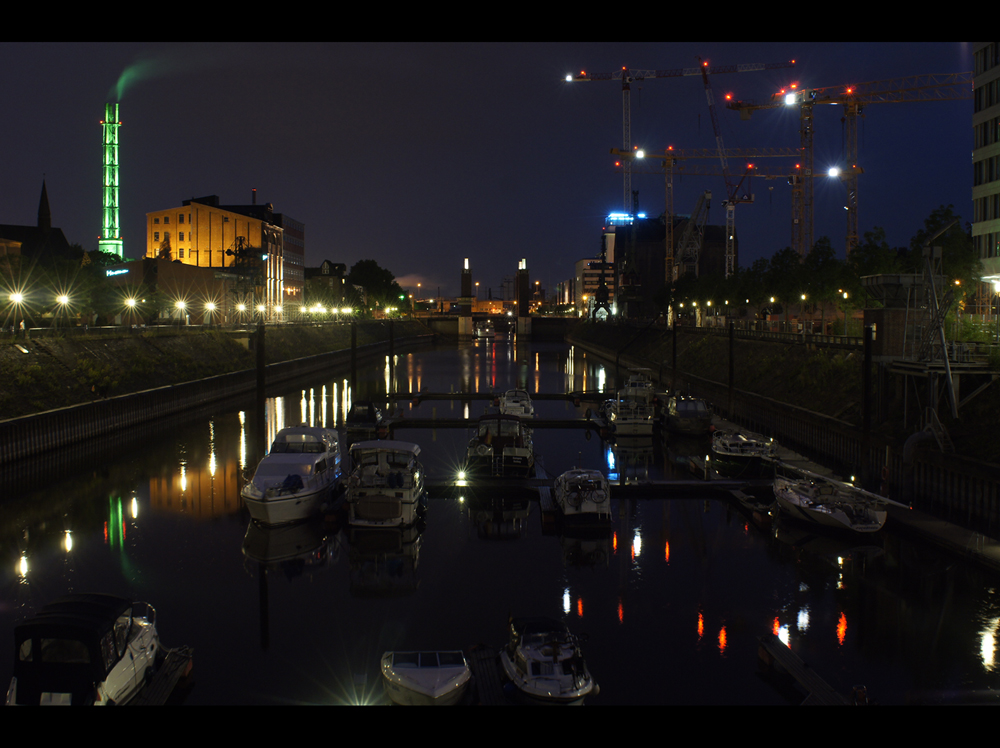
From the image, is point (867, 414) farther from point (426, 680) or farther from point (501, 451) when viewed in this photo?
point (426, 680)

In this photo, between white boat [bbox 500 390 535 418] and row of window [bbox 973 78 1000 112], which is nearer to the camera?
row of window [bbox 973 78 1000 112]

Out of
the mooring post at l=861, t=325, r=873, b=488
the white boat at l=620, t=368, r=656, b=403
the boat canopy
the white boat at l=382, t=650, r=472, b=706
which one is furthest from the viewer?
the white boat at l=620, t=368, r=656, b=403

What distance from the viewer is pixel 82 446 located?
42656 millimetres

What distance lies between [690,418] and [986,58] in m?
36.1

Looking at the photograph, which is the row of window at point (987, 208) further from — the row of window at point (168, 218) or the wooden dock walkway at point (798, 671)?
the row of window at point (168, 218)

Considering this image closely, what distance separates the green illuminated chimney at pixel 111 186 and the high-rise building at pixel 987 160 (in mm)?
133330

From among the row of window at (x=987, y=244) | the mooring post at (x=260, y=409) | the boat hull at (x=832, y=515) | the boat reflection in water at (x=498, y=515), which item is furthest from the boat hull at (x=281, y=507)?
the row of window at (x=987, y=244)

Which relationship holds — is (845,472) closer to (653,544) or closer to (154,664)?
(653,544)

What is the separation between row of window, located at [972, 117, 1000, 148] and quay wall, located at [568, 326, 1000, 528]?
25.7m

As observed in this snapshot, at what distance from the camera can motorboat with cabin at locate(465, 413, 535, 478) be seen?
35.5 m

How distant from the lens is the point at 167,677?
16.0 meters

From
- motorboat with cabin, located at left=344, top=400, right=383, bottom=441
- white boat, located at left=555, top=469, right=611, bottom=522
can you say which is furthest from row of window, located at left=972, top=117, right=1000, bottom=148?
motorboat with cabin, located at left=344, top=400, right=383, bottom=441

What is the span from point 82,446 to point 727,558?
1449 inches

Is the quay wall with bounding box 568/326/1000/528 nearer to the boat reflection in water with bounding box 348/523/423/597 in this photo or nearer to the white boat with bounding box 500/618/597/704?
the white boat with bounding box 500/618/597/704
